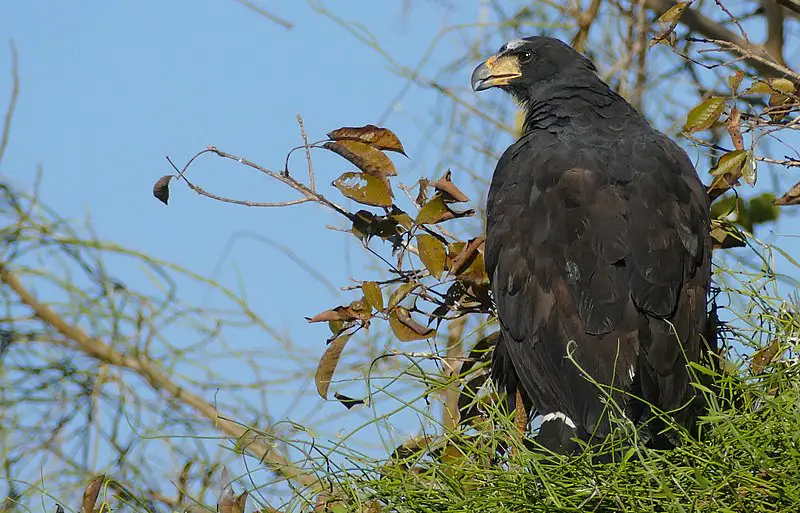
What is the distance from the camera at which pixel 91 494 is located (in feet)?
9.11

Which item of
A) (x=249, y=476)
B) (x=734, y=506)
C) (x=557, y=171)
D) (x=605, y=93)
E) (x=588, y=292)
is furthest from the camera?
(x=605, y=93)

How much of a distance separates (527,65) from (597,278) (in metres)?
1.62

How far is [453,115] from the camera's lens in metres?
5.22

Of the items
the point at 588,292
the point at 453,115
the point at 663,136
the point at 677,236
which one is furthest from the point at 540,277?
the point at 453,115

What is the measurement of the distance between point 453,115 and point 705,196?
1965mm

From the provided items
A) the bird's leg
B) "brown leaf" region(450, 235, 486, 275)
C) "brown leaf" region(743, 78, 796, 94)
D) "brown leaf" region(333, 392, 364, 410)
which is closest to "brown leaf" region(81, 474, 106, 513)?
"brown leaf" region(333, 392, 364, 410)

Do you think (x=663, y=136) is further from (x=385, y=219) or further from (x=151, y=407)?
(x=151, y=407)

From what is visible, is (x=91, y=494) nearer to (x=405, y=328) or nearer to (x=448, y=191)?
(x=405, y=328)

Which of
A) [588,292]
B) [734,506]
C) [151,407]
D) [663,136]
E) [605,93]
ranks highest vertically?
[605,93]

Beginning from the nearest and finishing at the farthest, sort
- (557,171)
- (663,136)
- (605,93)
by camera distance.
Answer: (557,171) < (663,136) < (605,93)

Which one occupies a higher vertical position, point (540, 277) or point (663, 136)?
point (663, 136)

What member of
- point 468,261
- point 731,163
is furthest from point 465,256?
point 731,163

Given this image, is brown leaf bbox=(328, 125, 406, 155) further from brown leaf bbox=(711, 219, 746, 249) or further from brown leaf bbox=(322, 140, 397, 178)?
brown leaf bbox=(711, 219, 746, 249)

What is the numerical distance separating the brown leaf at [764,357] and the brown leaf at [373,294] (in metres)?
1.03
